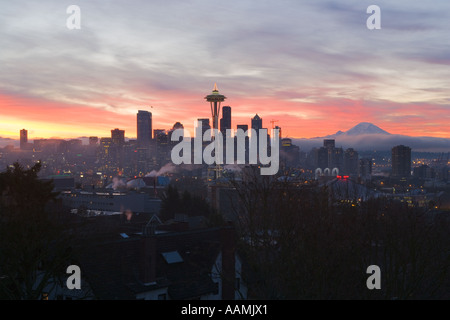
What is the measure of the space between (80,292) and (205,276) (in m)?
6.26

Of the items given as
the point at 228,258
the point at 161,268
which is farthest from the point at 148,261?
the point at 228,258

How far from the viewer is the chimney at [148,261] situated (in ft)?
71.7

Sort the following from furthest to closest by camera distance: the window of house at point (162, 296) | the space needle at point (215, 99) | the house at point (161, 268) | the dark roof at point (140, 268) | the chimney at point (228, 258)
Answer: the space needle at point (215, 99) < the chimney at point (228, 258) < the window of house at point (162, 296) < the house at point (161, 268) < the dark roof at point (140, 268)

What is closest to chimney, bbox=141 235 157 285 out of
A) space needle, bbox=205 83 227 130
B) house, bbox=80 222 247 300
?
house, bbox=80 222 247 300

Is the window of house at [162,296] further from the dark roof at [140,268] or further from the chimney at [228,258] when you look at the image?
the chimney at [228,258]

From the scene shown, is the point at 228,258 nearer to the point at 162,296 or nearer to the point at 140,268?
the point at 162,296

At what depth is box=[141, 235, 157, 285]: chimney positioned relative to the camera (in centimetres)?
2184

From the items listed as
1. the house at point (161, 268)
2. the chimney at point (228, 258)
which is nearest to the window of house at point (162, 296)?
the house at point (161, 268)

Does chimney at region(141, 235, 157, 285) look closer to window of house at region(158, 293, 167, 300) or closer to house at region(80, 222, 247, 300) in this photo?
house at region(80, 222, 247, 300)

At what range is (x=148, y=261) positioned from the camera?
21.9 meters

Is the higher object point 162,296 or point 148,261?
point 148,261

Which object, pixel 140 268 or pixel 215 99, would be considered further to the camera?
pixel 215 99
